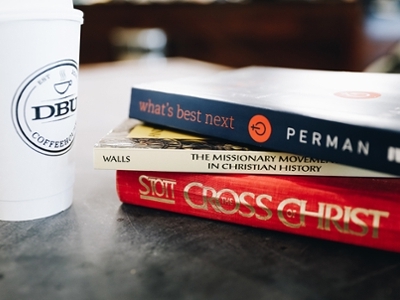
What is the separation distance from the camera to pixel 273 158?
0.44 metres

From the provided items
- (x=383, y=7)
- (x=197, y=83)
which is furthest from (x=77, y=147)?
(x=383, y=7)

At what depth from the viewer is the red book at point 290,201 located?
0.39 m

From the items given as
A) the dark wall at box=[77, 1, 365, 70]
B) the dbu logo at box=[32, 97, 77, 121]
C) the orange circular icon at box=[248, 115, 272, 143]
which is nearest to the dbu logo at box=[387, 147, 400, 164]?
the orange circular icon at box=[248, 115, 272, 143]

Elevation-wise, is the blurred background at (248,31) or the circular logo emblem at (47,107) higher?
the circular logo emblem at (47,107)

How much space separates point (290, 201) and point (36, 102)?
9.5 inches

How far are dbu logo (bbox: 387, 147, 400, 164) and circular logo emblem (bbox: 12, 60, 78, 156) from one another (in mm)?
288

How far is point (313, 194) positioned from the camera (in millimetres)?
412

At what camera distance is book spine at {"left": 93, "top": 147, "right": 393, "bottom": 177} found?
43cm

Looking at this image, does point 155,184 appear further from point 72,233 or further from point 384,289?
point 384,289

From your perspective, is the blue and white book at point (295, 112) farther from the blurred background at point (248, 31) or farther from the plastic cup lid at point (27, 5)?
the blurred background at point (248, 31)

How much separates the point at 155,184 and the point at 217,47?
10.3 ft

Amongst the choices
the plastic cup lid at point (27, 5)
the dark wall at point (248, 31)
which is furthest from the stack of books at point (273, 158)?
the dark wall at point (248, 31)

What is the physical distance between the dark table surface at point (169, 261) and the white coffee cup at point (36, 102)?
30 millimetres

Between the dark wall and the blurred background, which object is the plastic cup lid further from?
the dark wall
